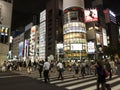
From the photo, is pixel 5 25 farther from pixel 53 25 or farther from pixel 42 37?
pixel 42 37

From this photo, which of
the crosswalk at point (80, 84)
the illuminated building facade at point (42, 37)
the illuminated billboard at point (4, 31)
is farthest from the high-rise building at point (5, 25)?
the illuminated building facade at point (42, 37)

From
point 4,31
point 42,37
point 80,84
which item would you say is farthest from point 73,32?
point 80,84

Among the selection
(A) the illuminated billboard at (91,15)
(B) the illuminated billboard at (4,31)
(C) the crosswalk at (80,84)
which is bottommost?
(C) the crosswalk at (80,84)

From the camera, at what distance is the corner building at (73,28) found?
8188 centimetres

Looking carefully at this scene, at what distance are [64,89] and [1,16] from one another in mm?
44462

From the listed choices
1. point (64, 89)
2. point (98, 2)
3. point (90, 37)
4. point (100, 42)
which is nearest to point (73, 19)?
point (90, 37)

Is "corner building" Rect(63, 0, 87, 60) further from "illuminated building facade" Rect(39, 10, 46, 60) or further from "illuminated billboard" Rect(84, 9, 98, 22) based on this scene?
"illuminated building facade" Rect(39, 10, 46, 60)

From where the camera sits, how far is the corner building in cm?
8188

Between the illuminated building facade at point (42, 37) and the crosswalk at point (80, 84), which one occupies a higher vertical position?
the illuminated building facade at point (42, 37)

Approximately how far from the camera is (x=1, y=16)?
5012 cm

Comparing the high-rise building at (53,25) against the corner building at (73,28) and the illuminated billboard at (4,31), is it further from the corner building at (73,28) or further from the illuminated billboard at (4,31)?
the illuminated billboard at (4,31)

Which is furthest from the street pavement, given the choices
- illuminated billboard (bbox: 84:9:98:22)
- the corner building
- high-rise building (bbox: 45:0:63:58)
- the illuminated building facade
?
the illuminated building facade

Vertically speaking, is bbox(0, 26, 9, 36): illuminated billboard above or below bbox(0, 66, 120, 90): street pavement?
above

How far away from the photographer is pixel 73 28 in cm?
8356
